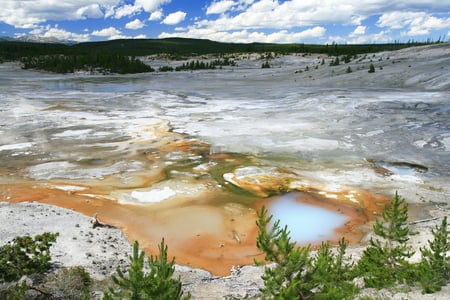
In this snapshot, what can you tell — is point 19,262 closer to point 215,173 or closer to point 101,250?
point 101,250

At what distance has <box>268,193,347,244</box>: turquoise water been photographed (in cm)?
576

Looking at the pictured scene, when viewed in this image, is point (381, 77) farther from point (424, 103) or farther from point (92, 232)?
point (92, 232)

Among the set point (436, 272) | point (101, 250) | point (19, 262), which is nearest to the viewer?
point (436, 272)

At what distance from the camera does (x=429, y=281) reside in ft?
12.2

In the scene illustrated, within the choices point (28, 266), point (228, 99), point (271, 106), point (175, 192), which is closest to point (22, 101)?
point (228, 99)

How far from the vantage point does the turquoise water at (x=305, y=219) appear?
18.9 feet

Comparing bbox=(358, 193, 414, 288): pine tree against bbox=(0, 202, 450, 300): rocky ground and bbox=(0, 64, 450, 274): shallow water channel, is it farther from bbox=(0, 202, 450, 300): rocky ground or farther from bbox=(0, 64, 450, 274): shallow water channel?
bbox=(0, 64, 450, 274): shallow water channel

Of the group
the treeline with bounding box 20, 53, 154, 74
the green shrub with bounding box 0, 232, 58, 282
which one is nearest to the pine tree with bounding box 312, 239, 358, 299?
the green shrub with bounding box 0, 232, 58, 282

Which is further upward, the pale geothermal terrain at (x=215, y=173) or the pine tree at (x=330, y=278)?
the pine tree at (x=330, y=278)

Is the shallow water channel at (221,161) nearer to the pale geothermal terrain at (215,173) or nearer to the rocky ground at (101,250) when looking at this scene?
the pale geothermal terrain at (215,173)

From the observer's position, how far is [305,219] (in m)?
6.18

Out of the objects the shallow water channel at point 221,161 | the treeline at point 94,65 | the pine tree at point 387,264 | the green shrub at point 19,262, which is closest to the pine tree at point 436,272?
the pine tree at point 387,264

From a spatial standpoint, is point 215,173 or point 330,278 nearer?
point 330,278

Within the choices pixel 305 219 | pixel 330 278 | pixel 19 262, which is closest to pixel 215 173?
pixel 305 219
